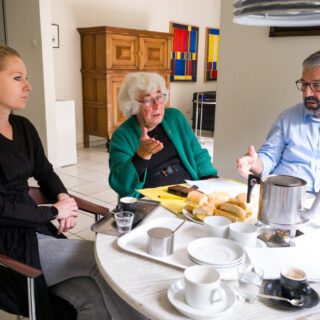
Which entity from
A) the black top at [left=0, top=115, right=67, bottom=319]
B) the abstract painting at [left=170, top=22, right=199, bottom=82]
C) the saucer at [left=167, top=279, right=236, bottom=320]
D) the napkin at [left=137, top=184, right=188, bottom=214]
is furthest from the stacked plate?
the abstract painting at [left=170, top=22, right=199, bottom=82]

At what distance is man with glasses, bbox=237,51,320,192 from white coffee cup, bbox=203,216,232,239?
626 mm

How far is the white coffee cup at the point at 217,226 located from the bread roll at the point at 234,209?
87 millimetres

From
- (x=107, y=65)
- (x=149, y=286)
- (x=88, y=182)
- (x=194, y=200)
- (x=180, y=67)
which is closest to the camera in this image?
(x=149, y=286)

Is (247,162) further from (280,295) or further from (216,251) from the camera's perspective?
(280,295)

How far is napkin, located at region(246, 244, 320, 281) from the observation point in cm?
104

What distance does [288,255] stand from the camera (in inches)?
44.6

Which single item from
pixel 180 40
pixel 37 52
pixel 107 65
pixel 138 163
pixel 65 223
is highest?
pixel 180 40

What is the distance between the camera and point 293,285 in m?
0.91

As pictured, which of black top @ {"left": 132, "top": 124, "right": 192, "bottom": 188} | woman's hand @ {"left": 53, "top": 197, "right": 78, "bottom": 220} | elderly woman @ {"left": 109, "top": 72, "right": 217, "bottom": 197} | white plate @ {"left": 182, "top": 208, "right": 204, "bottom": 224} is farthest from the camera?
black top @ {"left": 132, "top": 124, "right": 192, "bottom": 188}

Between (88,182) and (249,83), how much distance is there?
2.29 metres

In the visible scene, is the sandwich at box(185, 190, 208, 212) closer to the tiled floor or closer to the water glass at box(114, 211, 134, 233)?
the water glass at box(114, 211, 134, 233)

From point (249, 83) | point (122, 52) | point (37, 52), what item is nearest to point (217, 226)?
point (249, 83)

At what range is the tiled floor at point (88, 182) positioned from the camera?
3090mm

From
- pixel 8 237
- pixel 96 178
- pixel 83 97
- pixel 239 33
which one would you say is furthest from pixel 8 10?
pixel 8 237
